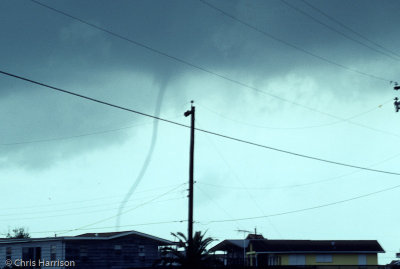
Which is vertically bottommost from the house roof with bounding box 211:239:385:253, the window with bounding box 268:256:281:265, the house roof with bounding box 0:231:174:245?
the window with bounding box 268:256:281:265

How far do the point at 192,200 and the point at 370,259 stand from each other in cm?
4170

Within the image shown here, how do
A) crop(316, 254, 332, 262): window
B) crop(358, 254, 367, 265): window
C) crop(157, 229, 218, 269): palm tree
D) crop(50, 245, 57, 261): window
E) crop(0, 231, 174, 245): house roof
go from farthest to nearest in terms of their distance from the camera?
1. crop(358, 254, 367, 265): window
2. crop(316, 254, 332, 262): window
3. crop(50, 245, 57, 261): window
4. crop(0, 231, 174, 245): house roof
5. crop(157, 229, 218, 269): palm tree

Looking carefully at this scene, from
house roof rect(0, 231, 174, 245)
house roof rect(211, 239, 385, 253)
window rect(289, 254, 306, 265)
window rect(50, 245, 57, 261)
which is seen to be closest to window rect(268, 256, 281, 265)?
house roof rect(211, 239, 385, 253)

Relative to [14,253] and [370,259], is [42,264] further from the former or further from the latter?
[370,259]

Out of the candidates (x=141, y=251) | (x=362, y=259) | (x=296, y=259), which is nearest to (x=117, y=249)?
(x=141, y=251)

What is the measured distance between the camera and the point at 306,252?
6506 centimetres

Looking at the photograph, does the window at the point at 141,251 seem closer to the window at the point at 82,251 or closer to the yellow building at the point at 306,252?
the window at the point at 82,251

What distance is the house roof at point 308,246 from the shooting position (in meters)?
65.1

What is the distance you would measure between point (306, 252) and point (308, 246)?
1.83 metres

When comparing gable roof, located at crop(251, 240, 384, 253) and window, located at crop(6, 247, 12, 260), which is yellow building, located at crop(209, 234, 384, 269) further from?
window, located at crop(6, 247, 12, 260)

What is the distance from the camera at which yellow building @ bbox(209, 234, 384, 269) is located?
6488 cm

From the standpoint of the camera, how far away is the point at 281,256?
6494cm

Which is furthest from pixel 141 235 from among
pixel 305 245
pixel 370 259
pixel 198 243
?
pixel 370 259

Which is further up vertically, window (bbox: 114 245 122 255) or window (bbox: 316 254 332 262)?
window (bbox: 114 245 122 255)
